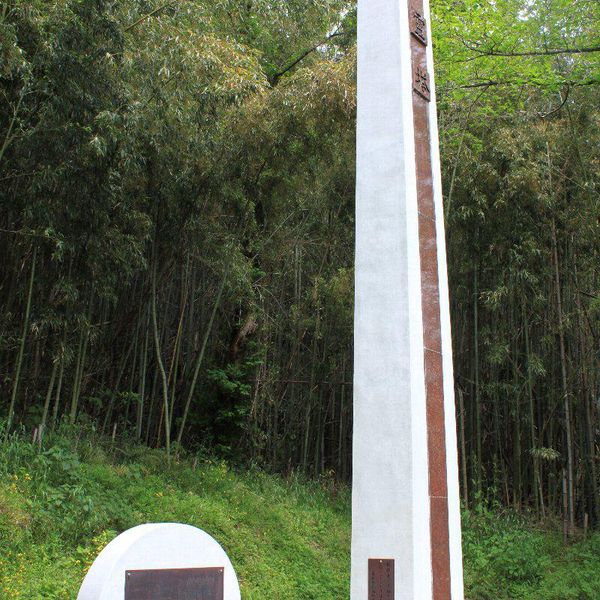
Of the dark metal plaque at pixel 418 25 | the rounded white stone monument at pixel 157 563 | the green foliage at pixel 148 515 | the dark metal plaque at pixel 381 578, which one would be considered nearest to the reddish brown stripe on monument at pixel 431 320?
the dark metal plaque at pixel 418 25

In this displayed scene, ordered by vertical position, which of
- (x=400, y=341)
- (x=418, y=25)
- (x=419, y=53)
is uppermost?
(x=418, y=25)

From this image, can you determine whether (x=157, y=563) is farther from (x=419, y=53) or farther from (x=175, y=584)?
(x=419, y=53)

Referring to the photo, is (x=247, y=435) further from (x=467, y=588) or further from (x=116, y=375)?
(x=467, y=588)

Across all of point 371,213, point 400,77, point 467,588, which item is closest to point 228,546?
point 467,588

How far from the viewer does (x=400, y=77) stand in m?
4.11

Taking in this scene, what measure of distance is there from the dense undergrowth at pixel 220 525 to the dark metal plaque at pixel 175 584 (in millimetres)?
2011

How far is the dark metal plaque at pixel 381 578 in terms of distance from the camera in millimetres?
3543

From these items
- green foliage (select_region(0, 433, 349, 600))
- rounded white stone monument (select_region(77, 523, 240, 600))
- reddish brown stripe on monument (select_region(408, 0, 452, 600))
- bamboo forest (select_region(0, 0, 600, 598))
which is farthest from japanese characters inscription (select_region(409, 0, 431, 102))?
green foliage (select_region(0, 433, 349, 600))

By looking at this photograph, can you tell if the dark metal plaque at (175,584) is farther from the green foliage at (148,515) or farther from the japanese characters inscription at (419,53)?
the japanese characters inscription at (419,53)

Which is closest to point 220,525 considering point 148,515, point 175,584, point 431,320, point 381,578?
point 148,515

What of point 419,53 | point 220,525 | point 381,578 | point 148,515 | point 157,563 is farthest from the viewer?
point 220,525

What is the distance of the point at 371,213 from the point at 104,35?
314cm

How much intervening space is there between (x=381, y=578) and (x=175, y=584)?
1.10 m

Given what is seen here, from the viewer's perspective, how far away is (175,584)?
284 cm
